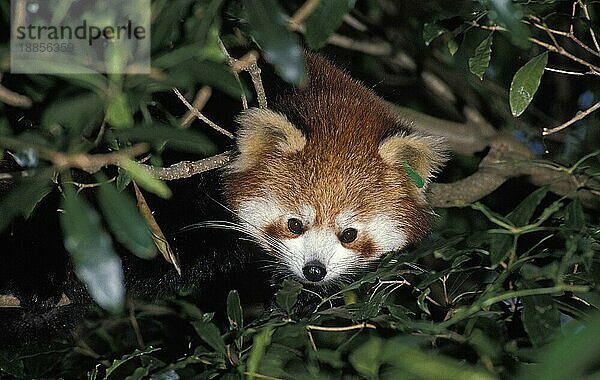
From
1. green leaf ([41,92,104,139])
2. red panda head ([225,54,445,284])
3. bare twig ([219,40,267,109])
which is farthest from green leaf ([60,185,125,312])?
red panda head ([225,54,445,284])

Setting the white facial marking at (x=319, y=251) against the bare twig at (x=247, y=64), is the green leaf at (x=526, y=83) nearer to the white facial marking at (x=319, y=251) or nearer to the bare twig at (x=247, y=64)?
the bare twig at (x=247, y=64)

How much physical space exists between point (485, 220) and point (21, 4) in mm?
2481

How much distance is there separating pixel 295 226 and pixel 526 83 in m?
1.14

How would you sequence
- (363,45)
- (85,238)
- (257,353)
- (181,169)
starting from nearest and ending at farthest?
(85,238)
(257,353)
(181,169)
(363,45)

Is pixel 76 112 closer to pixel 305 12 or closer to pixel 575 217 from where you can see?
pixel 305 12

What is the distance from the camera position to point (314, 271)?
287cm

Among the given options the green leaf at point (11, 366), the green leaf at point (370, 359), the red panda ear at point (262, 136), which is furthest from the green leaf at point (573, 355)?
the red panda ear at point (262, 136)

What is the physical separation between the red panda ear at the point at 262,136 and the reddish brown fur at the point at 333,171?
30 millimetres

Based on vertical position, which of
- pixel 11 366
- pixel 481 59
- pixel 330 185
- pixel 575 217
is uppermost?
pixel 481 59

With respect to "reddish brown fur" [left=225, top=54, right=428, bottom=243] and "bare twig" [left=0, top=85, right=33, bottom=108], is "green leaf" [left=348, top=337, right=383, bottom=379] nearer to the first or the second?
"bare twig" [left=0, top=85, right=33, bottom=108]

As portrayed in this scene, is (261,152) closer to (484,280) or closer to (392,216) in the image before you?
(392,216)

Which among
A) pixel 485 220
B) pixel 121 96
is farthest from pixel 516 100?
pixel 485 220

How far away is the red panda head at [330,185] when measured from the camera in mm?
2871

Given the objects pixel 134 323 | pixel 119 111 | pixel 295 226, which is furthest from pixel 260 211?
pixel 119 111
